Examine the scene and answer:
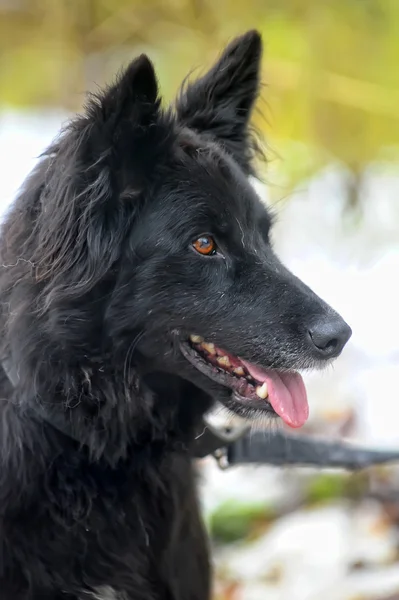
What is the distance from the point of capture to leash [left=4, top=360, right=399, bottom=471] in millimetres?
2830

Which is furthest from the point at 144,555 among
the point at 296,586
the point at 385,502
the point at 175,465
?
the point at 385,502

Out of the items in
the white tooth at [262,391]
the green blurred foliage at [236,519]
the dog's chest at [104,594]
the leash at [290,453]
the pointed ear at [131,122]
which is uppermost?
the pointed ear at [131,122]

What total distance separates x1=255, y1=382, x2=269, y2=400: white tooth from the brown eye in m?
0.48

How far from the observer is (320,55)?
219 inches

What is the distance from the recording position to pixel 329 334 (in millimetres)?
2262

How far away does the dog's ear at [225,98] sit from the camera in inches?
107

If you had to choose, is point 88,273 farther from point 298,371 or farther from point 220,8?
point 220,8

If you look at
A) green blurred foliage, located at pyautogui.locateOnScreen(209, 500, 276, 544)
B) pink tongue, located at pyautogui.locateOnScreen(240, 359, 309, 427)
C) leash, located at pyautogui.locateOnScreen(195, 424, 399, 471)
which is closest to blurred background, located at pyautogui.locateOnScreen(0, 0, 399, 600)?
green blurred foliage, located at pyautogui.locateOnScreen(209, 500, 276, 544)

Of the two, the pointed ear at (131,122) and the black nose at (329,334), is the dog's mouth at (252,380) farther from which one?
the pointed ear at (131,122)

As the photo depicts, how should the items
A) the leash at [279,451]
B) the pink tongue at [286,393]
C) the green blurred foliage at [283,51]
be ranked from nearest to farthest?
the pink tongue at [286,393]
the leash at [279,451]
the green blurred foliage at [283,51]

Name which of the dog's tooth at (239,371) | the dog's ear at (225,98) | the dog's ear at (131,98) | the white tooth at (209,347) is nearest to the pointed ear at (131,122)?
the dog's ear at (131,98)

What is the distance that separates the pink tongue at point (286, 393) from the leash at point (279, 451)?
16.7 inches

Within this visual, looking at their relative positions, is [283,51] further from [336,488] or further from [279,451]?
[279,451]

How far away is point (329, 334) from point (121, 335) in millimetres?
679
